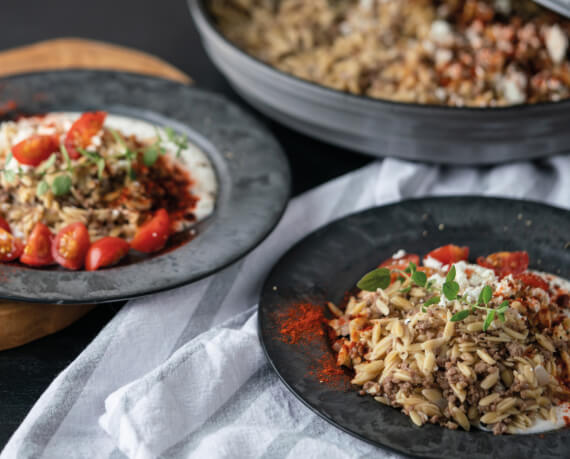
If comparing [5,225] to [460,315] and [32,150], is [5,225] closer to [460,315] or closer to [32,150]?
[32,150]

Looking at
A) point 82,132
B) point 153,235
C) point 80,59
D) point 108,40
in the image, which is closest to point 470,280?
point 153,235

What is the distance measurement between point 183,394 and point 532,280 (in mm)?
1073

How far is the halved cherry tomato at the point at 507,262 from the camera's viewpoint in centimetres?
242

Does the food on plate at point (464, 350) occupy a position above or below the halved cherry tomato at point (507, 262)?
above

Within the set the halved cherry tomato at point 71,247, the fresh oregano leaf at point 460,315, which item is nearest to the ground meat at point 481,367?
the fresh oregano leaf at point 460,315

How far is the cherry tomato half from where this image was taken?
2.50m

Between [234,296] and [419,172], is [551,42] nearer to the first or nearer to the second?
[419,172]

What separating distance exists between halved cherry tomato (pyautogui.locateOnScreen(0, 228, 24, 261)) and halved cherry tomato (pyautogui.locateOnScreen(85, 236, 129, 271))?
Answer: 0.74ft

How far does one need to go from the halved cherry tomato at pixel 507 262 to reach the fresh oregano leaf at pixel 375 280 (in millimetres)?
425

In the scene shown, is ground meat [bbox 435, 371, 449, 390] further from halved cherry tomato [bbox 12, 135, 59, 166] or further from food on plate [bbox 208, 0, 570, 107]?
halved cherry tomato [bbox 12, 135, 59, 166]

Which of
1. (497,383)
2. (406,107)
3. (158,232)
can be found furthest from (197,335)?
(406,107)

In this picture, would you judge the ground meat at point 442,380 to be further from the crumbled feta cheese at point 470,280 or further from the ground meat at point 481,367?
the crumbled feta cheese at point 470,280

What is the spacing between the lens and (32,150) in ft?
8.34

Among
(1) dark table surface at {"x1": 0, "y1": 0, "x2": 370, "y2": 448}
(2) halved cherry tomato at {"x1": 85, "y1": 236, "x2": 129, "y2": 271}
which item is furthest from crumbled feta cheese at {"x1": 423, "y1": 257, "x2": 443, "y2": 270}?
(2) halved cherry tomato at {"x1": 85, "y1": 236, "x2": 129, "y2": 271}
